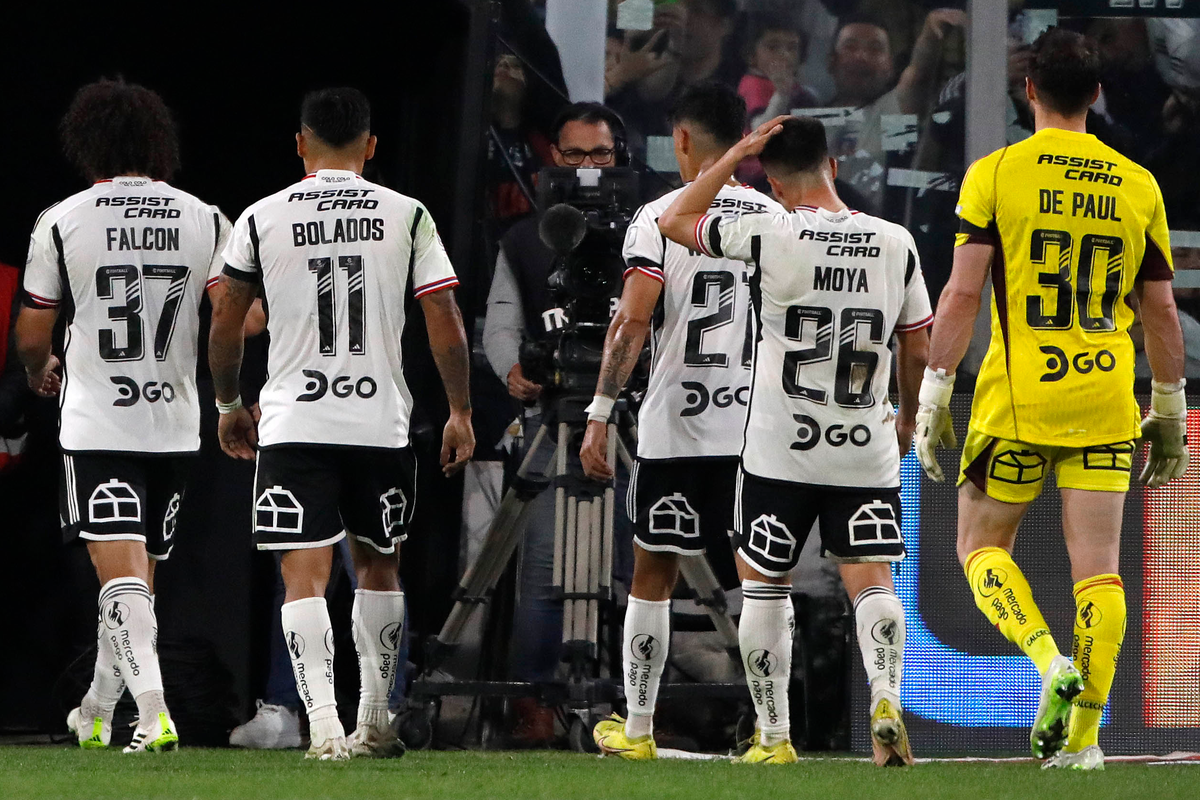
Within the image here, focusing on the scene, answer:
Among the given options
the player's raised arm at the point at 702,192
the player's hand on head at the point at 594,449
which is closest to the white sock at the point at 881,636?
the player's hand on head at the point at 594,449

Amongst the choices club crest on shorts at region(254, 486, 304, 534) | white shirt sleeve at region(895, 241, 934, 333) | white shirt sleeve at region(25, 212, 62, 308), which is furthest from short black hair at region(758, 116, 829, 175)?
white shirt sleeve at region(25, 212, 62, 308)

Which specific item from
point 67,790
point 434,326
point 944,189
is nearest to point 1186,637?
point 944,189

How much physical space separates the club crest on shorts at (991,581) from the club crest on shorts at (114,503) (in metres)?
2.47

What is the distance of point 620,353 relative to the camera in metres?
5.56

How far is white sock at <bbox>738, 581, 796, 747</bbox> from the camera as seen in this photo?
203 inches

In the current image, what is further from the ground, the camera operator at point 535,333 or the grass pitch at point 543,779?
the camera operator at point 535,333

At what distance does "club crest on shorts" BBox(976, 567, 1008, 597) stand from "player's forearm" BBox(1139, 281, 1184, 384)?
2.37 ft

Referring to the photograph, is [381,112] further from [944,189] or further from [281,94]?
[944,189]

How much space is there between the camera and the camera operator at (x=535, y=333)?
22.6ft

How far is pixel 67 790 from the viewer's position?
4336mm

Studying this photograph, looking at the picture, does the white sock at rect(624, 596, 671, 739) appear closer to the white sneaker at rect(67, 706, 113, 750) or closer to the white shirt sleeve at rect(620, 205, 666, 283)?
the white shirt sleeve at rect(620, 205, 666, 283)

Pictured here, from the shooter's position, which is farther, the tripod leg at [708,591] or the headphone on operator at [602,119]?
the headphone on operator at [602,119]

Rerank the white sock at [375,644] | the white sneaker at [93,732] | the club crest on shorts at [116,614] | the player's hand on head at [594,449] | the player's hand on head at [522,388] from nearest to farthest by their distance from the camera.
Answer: the white sock at [375,644] → the club crest on shorts at [116,614] → the player's hand on head at [594,449] → the white sneaker at [93,732] → the player's hand on head at [522,388]

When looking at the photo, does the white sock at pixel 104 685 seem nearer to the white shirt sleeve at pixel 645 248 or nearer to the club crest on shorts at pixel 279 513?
the club crest on shorts at pixel 279 513
